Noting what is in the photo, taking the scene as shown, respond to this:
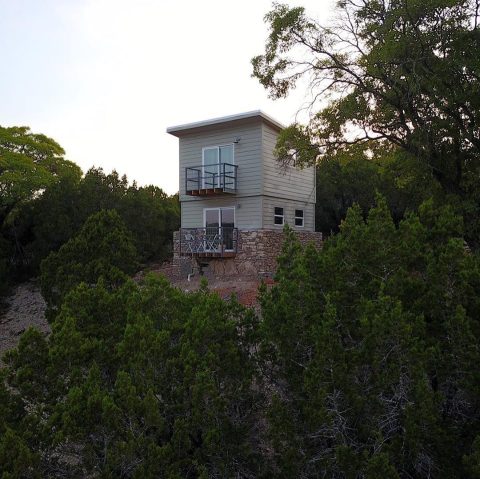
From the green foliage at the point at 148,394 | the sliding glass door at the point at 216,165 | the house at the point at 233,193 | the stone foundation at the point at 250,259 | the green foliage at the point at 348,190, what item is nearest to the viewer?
the green foliage at the point at 148,394

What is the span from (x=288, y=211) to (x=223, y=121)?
472 centimetres

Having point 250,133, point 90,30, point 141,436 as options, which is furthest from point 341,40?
point 141,436

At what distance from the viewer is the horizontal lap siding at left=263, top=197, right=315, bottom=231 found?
18172 mm

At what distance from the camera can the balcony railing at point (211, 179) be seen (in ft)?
59.6

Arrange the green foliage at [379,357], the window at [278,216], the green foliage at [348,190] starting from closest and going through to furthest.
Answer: the green foliage at [379,357] → the window at [278,216] → the green foliage at [348,190]

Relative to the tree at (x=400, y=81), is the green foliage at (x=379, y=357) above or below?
below

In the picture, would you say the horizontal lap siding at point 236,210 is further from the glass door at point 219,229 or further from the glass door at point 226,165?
the glass door at point 226,165

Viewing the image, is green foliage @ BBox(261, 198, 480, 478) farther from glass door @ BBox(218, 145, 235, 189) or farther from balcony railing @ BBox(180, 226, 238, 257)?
glass door @ BBox(218, 145, 235, 189)

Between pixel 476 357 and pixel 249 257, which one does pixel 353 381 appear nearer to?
pixel 476 357

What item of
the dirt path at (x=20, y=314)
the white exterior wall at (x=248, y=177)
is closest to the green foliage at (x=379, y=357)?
the dirt path at (x=20, y=314)

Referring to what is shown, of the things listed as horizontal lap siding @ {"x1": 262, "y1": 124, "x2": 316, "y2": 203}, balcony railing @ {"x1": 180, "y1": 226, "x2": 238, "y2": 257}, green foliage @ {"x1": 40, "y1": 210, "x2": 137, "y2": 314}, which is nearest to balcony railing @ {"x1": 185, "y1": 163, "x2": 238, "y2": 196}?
horizontal lap siding @ {"x1": 262, "y1": 124, "x2": 316, "y2": 203}

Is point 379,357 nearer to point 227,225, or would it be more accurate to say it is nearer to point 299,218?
point 227,225

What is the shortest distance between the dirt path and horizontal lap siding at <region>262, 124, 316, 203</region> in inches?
392

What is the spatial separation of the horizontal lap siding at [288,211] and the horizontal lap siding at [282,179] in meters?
0.21
